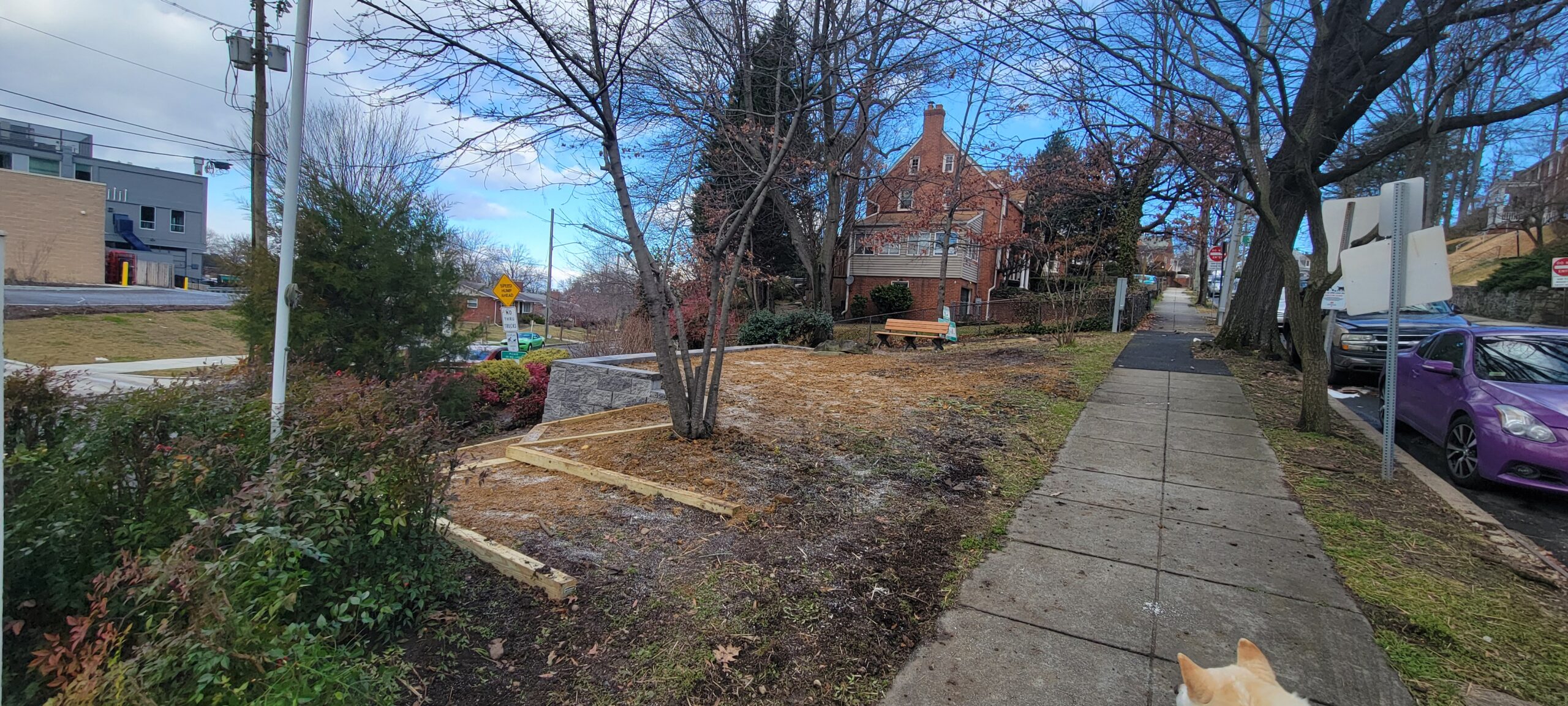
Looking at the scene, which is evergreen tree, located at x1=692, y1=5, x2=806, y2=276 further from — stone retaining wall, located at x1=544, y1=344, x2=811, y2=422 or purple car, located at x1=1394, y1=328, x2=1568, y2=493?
purple car, located at x1=1394, y1=328, x2=1568, y2=493

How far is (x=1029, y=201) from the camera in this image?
24656mm

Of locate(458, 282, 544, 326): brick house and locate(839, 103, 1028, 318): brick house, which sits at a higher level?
locate(839, 103, 1028, 318): brick house

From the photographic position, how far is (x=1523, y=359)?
6066 millimetres

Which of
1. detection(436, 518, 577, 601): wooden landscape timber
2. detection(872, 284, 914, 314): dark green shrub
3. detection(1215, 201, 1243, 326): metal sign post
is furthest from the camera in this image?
detection(872, 284, 914, 314): dark green shrub

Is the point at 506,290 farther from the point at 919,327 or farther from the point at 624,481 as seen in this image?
the point at 624,481

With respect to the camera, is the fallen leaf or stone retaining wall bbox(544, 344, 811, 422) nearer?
the fallen leaf

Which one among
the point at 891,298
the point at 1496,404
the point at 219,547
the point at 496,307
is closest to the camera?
the point at 219,547

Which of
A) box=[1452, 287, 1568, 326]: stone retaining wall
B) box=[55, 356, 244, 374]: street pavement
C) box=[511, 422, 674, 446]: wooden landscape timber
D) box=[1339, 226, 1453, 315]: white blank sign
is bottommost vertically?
box=[55, 356, 244, 374]: street pavement

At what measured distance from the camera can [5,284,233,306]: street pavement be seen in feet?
71.5

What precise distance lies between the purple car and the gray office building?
2293 inches

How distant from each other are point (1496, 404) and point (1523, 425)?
32 cm

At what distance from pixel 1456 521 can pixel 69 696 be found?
722 cm

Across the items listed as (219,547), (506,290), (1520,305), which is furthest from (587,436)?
(1520,305)

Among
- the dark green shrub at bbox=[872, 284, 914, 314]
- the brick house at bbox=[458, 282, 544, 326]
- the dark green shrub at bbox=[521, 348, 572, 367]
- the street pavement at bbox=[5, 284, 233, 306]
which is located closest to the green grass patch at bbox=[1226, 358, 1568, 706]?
the dark green shrub at bbox=[521, 348, 572, 367]
